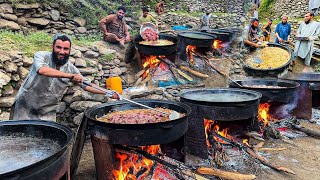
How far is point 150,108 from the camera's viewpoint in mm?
4211

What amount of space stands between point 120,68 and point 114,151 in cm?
449

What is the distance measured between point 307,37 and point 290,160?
6.95 m

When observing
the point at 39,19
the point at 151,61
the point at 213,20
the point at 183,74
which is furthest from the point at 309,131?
the point at 213,20

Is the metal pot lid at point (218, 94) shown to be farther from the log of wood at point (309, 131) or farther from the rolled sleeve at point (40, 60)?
the rolled sleeve at point (40, 60)

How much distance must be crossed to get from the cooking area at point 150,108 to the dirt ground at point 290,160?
0.06ft

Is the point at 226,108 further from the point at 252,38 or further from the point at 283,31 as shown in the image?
the point at 283,31

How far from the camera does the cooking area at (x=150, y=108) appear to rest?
3568 mm

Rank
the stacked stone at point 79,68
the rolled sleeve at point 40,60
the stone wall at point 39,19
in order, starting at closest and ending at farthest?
the rolled sleeve at point 40,60 → the stacked stone at point 79,68 → the stone wall at point 39,19

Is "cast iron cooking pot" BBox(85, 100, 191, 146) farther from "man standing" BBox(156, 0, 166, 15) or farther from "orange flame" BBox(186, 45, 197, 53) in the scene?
"man standing" BBox(156, 0, 166, 15)

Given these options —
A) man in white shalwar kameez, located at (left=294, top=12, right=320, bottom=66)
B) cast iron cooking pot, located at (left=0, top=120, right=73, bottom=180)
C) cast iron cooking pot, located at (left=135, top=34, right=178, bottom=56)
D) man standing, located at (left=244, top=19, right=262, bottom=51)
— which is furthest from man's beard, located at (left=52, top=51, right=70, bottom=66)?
man in white shalwar kameez, located at (left=294, top=12, right=320, bottom=66)

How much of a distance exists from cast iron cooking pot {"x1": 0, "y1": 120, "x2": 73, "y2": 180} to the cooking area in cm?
1

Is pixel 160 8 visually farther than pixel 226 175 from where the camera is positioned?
Yes

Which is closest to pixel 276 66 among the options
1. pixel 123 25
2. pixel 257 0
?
pixel 123 25

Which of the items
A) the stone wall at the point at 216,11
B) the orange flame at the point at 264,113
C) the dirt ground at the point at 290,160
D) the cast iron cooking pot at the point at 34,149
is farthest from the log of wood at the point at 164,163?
the stone wall at the point at 216,11
